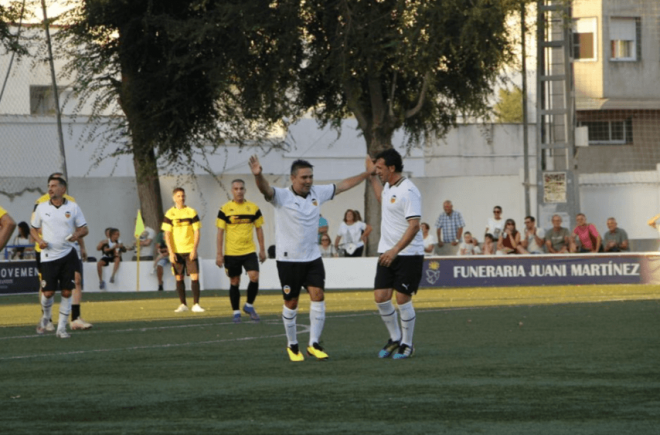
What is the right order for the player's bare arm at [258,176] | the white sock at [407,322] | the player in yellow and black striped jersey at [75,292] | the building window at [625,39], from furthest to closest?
1. the building window at [625,39]
2. the player in yellow and black striped jersey at [75,292]
3. the white sock at [407,322]
4. the player's bare arm at [258,176]

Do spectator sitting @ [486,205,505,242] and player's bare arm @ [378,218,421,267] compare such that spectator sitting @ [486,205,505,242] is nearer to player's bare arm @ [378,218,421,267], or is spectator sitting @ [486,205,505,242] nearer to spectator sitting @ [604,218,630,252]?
spectator sitting @ [604,218,630,252]

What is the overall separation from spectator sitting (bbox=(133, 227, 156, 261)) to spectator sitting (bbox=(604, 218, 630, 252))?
11.2 m

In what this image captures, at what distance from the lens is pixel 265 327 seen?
57.0 ft

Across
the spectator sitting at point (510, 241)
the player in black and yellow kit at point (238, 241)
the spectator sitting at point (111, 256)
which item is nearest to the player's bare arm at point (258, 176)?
the player in black and yellow kit at point (238, 241)

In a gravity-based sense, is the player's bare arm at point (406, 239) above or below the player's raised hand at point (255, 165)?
below

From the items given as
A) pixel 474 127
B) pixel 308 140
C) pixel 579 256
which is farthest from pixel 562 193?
pixel 474 127

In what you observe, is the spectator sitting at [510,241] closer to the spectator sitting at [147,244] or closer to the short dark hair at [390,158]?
the spectator sitting at [147,244]

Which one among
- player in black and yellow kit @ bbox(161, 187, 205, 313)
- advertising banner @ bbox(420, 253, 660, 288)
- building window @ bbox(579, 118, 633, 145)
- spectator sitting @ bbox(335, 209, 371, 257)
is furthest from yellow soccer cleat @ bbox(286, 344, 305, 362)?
building window @ bbox(579, 118, 633, 145)

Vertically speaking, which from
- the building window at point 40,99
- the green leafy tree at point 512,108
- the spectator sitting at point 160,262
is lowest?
the spectator sitting at point 160,262

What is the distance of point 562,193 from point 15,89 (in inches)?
689

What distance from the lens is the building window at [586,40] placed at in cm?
4522

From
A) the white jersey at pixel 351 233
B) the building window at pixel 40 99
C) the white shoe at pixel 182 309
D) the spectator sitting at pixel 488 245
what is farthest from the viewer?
the building window at pixel 40 99

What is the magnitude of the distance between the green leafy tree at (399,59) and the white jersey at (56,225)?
1382 cm

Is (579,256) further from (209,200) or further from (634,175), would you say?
(209,200)
